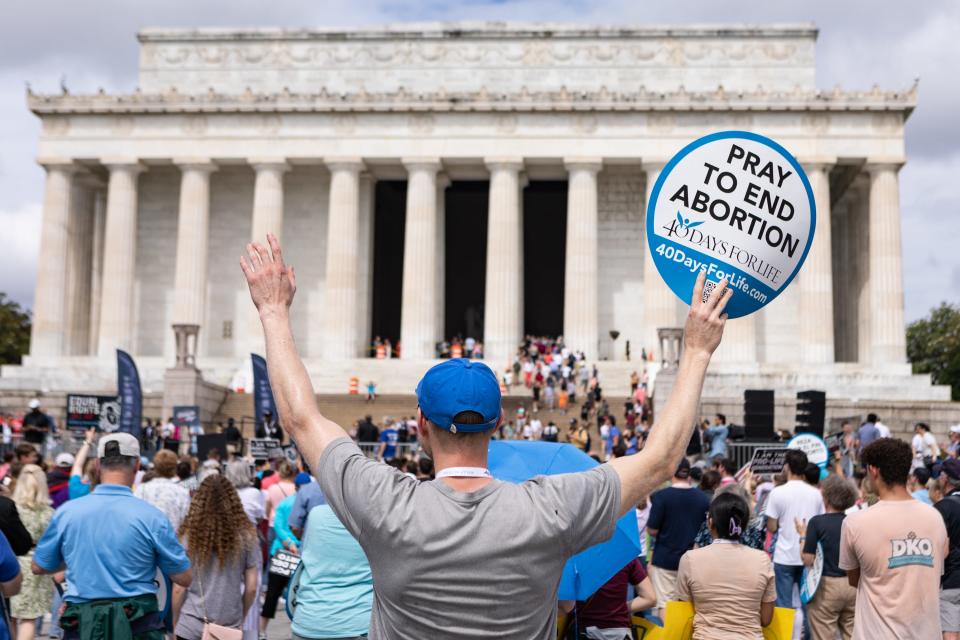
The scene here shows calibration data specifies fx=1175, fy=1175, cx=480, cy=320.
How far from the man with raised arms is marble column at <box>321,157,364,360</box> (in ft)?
167

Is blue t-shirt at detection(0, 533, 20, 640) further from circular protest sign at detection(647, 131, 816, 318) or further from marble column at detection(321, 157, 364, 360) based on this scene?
marble column at detection(321, 157, 364, 360)

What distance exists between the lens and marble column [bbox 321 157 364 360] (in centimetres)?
5472

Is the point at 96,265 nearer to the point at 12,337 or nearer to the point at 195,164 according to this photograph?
the point at 195,164

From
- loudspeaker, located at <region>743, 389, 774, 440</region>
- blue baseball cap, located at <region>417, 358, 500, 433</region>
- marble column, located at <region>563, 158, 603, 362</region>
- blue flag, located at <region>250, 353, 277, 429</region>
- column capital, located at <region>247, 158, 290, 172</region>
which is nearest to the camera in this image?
blue baseball cap, located at <region>417, 358, 500, 433</region>

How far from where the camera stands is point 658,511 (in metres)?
11.5

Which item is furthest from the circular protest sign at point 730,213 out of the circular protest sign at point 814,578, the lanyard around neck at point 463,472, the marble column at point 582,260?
the marble column at point 582,260

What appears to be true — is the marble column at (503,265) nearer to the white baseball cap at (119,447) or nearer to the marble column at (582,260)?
the marble column at (582,260)

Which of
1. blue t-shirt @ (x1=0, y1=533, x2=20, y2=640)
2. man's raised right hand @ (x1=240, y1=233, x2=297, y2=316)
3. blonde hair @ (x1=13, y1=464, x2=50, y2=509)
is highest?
man's raised right hand @ (x1=240, y1=233, x2=297, y2=316)

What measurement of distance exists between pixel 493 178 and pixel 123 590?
48235 mm

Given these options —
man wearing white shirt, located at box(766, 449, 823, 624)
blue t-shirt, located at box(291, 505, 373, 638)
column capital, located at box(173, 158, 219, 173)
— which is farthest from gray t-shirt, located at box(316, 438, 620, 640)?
column capital, located at box(173, 158, 219, 173)

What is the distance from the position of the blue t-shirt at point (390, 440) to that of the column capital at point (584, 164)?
72.5 ft

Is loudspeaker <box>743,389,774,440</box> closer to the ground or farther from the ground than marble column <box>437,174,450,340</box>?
closer to the ground

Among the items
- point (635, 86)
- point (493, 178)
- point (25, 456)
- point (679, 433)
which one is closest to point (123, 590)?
point (679, 433)

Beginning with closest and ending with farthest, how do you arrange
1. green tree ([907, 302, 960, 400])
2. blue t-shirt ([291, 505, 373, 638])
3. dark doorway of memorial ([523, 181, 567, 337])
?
blue t-shirt ([291, 505, 373, 638]), dark doorway of memorial ([523, 181, 567, 337]), green tree ([907, 302, 960, 400])
